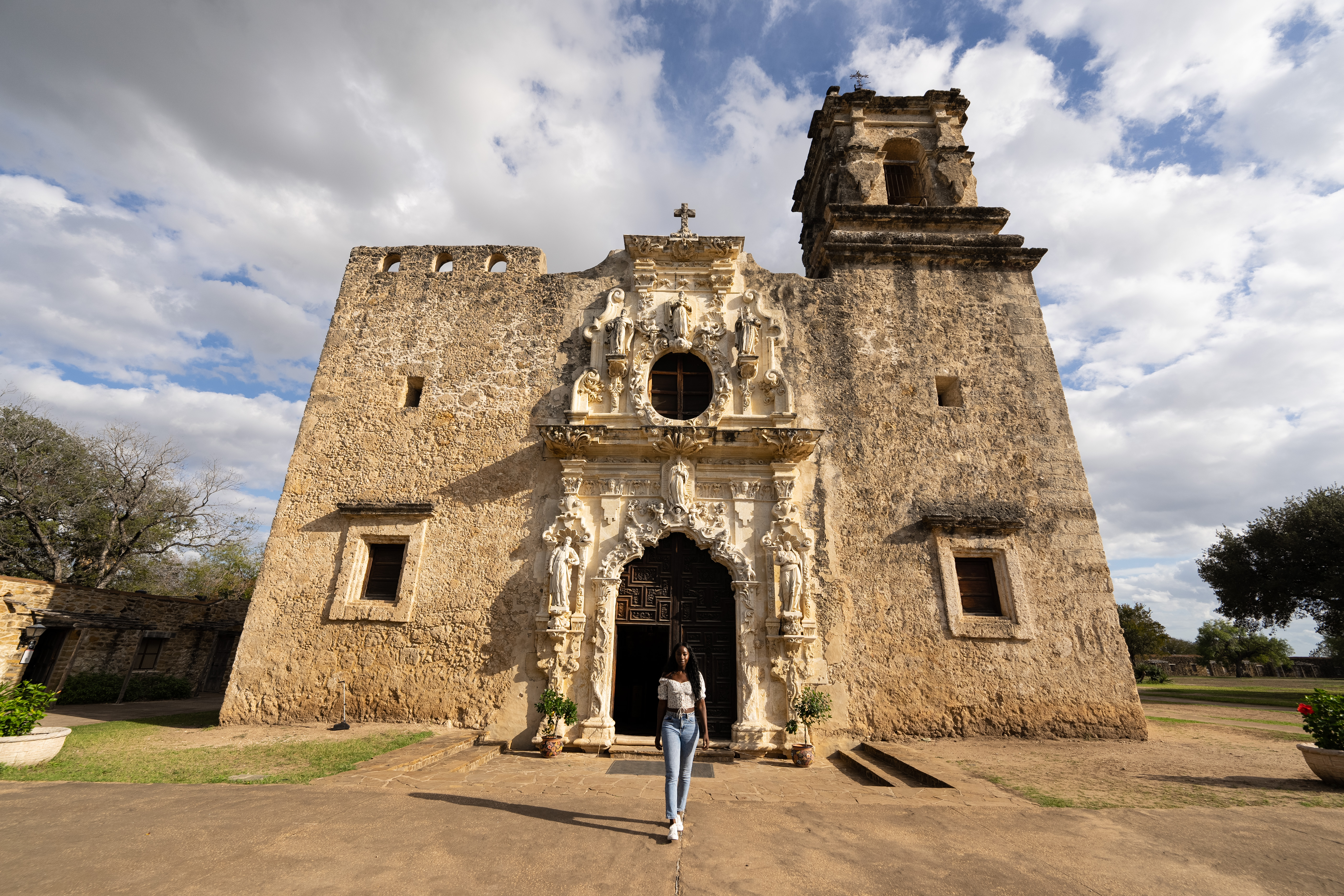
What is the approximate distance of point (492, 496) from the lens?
32.0 feet

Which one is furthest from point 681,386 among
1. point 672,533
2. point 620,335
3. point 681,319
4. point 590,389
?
point 672,533

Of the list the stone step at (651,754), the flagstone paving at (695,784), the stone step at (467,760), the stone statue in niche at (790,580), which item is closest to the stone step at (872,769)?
the flagstone paving at (695,784)

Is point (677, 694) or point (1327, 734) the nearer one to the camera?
point (677, 694)

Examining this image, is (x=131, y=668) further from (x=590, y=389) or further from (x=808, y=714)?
(x=808, y=714)

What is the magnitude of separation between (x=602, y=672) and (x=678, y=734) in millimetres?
4262

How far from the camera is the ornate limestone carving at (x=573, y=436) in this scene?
9516 mm

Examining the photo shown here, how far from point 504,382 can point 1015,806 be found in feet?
30.5

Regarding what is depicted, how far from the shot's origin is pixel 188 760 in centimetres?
674

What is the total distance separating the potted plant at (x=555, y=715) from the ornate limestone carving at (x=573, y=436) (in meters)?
3.76

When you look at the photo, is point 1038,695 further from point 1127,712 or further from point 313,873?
point 313,873

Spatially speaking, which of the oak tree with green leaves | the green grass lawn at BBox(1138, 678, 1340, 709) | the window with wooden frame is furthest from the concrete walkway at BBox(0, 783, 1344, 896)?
the oak tree with green leaves

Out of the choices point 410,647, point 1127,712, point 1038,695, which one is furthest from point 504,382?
point 1127,712

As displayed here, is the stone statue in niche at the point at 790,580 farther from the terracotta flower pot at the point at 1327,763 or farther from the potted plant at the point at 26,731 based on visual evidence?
the potted plant at the point at 26,731

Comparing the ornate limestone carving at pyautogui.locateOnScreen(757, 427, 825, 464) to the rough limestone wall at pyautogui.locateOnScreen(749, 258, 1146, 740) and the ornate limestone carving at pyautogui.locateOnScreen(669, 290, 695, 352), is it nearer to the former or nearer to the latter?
the rough limestone wall at pyautogui.locateOnScreen(749, 258, 1146, 740)
